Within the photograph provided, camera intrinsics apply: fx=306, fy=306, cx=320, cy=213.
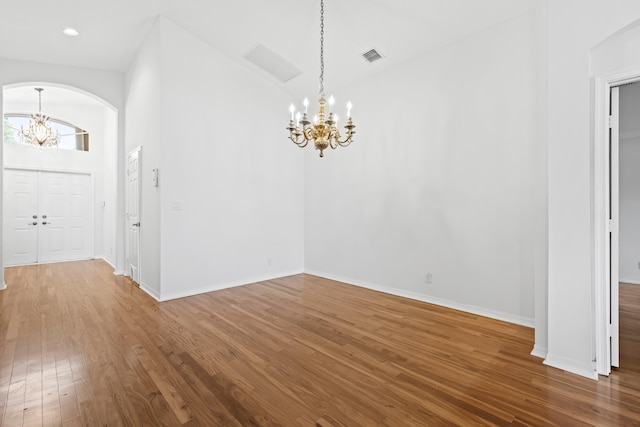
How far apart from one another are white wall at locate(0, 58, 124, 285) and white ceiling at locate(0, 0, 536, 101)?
18cm

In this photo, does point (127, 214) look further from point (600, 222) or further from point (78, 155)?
point (600, 222)

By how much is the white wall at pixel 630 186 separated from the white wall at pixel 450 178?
11.2ft

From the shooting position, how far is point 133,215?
5.54 m

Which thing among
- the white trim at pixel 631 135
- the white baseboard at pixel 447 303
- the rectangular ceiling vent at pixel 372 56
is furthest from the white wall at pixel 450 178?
the white trim at pixel 631 135

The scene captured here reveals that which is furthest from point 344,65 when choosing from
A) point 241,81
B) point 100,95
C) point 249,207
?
point 100,95

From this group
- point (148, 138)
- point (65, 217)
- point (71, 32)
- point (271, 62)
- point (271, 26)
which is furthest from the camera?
point (65, 217)

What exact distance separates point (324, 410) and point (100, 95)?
671 centimetres

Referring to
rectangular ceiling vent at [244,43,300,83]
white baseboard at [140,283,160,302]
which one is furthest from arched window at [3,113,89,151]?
rectangular ceiling vent at [244,43,300,83]

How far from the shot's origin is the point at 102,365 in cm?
258

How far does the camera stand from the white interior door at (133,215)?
5.22 m

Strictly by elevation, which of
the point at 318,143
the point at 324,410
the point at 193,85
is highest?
the point at 193,85

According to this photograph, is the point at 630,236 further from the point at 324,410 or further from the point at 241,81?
the point at 241,81

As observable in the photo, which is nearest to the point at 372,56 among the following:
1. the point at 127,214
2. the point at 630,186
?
the point at 630,186

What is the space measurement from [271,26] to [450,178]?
330 cm
